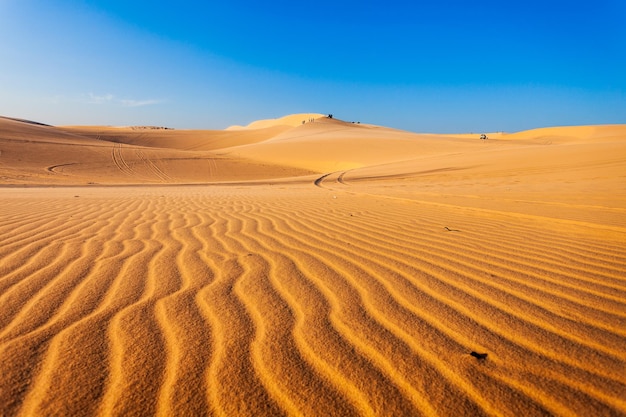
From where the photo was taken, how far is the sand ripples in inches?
56.7

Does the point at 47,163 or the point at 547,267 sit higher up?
the point at 547,267

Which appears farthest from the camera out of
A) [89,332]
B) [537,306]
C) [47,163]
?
[47,163]

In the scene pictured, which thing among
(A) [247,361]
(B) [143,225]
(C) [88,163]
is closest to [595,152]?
(B) [143,225]

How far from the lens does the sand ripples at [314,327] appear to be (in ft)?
4.73

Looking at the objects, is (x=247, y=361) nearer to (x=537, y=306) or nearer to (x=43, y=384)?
(x=43, y=384)

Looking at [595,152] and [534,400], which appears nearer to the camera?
[534,400]

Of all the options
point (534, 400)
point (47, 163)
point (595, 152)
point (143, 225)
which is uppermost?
point (595, 152)

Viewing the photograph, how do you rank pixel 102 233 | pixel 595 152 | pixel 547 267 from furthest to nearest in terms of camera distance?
pixel 595 152 < pixel 102 233 < pixel 547 267

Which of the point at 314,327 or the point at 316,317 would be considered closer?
the point at 314,327

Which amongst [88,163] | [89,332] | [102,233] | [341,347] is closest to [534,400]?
[341,347]

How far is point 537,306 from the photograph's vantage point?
2.17 metres

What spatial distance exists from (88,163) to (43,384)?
26289 mm

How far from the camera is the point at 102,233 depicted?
14.2 ft

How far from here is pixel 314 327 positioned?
6.48ft
